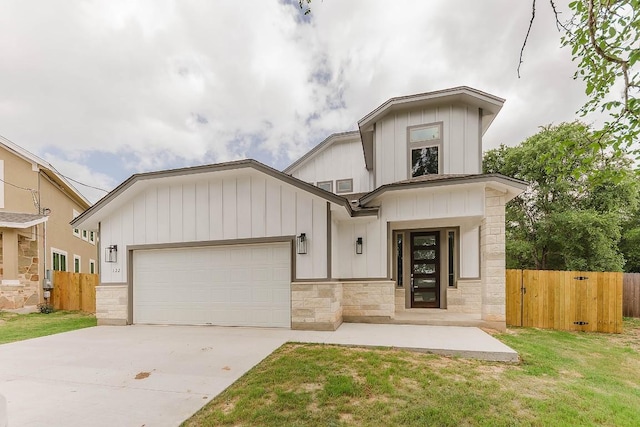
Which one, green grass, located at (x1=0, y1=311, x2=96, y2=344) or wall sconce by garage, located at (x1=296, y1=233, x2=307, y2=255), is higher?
wall sconce by garage, located at (x1=296, y1=233, x2=307, y2=255)

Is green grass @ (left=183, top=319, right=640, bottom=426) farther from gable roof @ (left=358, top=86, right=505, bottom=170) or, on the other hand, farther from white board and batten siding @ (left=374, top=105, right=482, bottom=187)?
gable roof @ (left=358, top=86, right=505, bottom=170)

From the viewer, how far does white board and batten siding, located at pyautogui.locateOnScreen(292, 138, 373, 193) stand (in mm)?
11930

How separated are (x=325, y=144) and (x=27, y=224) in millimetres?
11795

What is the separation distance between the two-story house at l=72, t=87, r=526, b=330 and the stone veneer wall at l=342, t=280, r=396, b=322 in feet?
0.09

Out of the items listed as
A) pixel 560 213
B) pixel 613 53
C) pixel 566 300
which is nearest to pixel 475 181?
pixel 613 53

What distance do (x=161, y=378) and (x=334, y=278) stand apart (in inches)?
159

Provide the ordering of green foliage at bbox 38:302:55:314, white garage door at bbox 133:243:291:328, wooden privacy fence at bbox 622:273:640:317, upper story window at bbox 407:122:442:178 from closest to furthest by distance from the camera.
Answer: white garage door at bbox 133:243:291:328, upper story window at bbox 407:122:442:178, wooden privacy fence at bbox 622:273:640:317, green foliage at bbox 38:302:55:314

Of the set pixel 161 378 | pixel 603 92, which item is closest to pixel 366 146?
pixel 603 92

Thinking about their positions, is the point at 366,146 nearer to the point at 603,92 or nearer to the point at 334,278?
the point at 334,278

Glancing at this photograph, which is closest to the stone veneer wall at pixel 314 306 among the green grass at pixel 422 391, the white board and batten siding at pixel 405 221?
the white board and batten siding at pixel 405 221

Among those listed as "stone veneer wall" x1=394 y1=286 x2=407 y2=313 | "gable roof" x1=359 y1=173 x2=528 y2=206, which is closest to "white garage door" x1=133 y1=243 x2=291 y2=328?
"gable roof" x1=359 y1=173 x2=528 y2=206

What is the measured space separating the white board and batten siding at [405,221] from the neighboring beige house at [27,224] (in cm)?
1006

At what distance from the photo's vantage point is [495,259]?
694 centimetres

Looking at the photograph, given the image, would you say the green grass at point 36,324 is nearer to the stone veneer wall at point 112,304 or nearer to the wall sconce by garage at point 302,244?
the stone veneer wall at point 112,304
